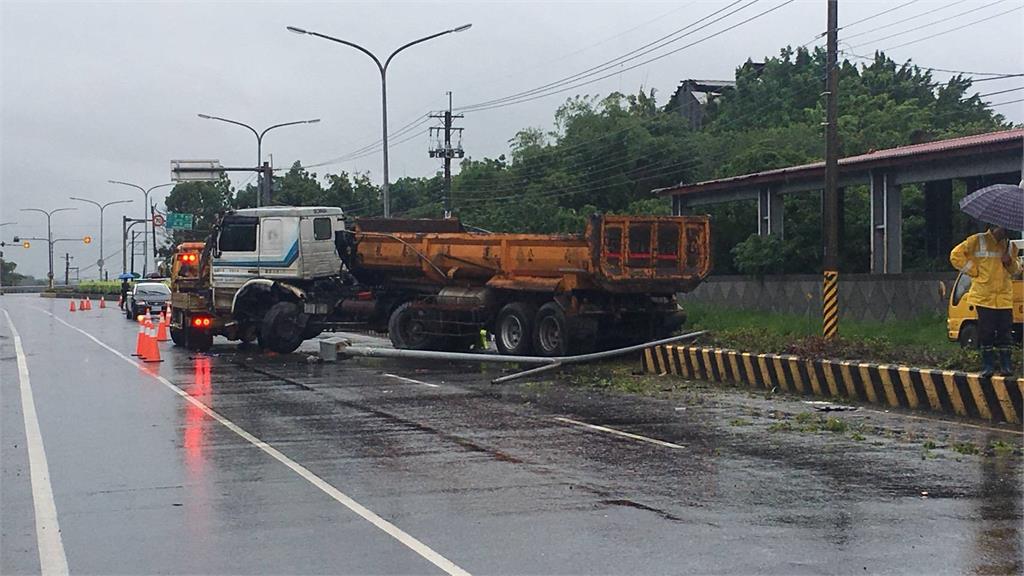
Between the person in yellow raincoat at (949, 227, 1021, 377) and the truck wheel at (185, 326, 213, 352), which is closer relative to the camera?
the person in yellow raincoat at (949, 227, 1021, 377)

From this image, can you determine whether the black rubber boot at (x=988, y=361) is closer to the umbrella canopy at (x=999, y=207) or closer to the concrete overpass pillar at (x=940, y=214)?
the umbrella canopy at (x=999, y=207)

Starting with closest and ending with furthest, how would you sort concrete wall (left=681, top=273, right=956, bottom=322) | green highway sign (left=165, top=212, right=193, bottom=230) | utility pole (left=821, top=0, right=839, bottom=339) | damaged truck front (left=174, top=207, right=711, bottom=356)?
damaged truck front (left=174, top=207, right=711, bottom=356), utility pole (left=821, top=0, right=839, bottom=339), concrete wall (left=681, top=273, right=956, bottom=322), green highway sign (left=165, top=212, right=193, bottom=230)

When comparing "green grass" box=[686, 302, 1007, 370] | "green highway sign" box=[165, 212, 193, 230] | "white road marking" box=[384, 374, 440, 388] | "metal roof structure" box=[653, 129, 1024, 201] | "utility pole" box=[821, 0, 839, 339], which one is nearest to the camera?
"green grass" box=[686, 302, 1007, 370]

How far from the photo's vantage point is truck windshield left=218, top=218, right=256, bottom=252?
88.5ft

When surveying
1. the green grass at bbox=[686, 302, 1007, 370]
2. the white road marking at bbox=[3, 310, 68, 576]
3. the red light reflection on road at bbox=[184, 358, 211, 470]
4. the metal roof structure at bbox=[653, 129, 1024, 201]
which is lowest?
the white road marking at bbox=[3, 310, 68, 576]

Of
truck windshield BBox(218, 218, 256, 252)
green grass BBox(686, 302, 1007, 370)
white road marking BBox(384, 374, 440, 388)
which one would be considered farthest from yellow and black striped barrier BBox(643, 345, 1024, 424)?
truck windshield BBox(218, 218, 256, 252)

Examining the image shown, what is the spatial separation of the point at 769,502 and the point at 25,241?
10994 cm

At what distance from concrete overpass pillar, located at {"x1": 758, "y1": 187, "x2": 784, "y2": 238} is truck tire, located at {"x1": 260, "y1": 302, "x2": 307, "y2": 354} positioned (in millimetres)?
17078

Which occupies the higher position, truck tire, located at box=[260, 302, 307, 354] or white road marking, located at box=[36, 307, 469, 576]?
truck tire, located at box=[260, 302, 307, 354]

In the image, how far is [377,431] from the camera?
13562 mm

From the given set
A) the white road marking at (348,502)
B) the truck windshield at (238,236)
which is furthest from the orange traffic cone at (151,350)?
the white road marking at (348,502)

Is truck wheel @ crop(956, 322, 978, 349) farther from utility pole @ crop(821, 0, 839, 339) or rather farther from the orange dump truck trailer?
the orange dump truck trailer

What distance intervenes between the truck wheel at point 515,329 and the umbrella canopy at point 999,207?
33.8ft

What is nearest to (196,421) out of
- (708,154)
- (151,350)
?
(151,350)
